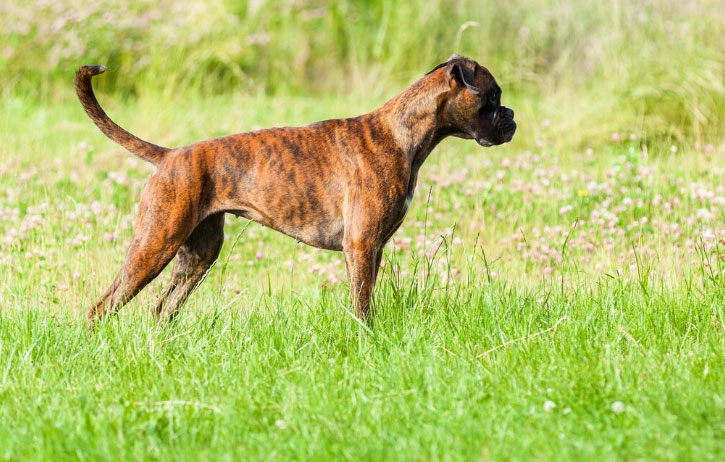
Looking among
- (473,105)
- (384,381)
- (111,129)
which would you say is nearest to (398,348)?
(384,381)

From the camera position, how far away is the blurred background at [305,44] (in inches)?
445

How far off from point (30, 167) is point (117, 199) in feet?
3.83

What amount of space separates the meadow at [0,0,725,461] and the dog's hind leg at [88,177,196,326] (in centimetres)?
25

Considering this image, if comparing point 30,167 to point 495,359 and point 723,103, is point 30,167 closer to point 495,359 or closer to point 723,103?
point 495,359

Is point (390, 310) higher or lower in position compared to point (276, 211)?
lower

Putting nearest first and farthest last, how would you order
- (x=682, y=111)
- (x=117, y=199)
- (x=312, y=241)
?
1. (x=312, y=241)
2. (x=117, y=199)
3. (x=682, y=111)

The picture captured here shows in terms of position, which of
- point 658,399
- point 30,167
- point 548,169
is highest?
point 30,167

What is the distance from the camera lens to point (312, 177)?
17.4ft

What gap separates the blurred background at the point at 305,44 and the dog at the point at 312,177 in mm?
4880

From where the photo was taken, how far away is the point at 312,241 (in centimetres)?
541

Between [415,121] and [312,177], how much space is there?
641 mm

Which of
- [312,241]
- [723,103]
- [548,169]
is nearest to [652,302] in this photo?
[312,241]

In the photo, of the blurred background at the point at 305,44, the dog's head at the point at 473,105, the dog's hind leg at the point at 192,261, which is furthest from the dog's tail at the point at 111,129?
the blurred background at the point at 305,44

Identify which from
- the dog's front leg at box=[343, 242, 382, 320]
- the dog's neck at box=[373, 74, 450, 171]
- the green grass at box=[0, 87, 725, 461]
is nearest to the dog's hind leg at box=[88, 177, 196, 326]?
the green grass at box=[0, 87, 725, 461]
